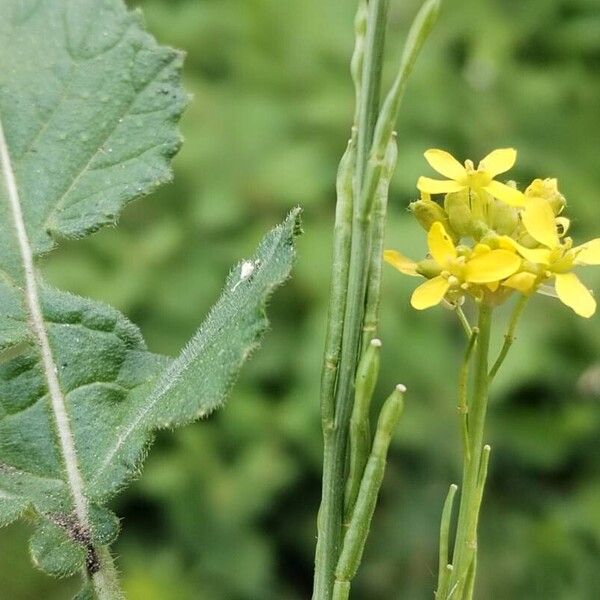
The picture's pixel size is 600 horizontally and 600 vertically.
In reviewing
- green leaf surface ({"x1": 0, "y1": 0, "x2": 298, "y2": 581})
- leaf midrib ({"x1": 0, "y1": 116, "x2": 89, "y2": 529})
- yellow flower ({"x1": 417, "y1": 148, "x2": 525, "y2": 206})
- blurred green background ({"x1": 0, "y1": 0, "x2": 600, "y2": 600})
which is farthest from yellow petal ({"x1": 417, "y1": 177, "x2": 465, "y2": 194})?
blurred green background ({"x1": 0, "y1": 0, "x2": 600, "y2": 600})

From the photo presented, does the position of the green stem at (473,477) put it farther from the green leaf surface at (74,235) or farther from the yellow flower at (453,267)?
the green leaf surface at (74,235)

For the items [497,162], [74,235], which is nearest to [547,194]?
[497,162]

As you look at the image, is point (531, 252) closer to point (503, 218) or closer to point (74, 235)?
point (503, 218)

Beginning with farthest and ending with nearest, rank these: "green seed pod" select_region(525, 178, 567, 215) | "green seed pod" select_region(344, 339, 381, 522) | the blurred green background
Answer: the blurred green background, "green seed pod" select_region(525, 178, 567, 215), "green seed pod" select_region(344, 339, 381, 522)

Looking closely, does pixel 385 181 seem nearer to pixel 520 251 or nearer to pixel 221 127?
pixel 520 251

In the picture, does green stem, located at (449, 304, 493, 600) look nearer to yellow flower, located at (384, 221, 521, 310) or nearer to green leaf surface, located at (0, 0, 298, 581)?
yellow flower, located at (384, 221, 521, 310)

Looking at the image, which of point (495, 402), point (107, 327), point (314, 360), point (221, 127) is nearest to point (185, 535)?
point (314, 360)

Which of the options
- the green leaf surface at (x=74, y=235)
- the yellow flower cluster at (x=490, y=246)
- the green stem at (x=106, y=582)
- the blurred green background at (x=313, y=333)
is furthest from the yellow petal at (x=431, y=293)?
the blurred green background at (x=313, y=333)
